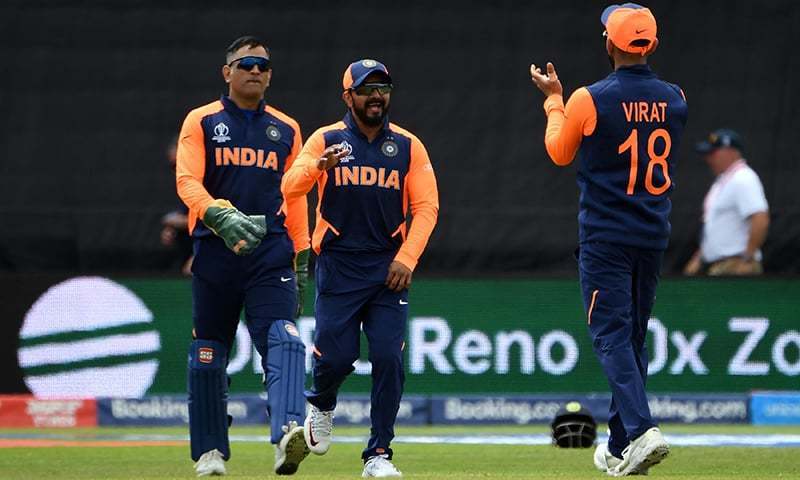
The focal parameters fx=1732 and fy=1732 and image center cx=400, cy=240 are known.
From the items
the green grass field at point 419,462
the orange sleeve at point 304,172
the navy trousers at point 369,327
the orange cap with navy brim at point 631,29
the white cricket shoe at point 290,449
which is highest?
the orange cap with navy brim at point 631,29

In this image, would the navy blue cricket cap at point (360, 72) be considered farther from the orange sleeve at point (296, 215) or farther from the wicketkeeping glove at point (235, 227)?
the wicketkeeping glove at point (235, 227)

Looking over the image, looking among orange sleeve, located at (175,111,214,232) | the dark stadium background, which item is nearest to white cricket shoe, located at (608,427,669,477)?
orange sleeve, located at (175,111,214,232)

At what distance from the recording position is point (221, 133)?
809cm

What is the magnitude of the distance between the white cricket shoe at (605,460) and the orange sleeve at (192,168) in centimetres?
217

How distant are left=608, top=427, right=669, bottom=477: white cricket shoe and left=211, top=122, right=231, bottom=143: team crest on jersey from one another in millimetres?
2344

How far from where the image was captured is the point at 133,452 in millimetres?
10070

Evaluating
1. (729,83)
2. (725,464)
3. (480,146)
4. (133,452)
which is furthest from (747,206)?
(133,452)

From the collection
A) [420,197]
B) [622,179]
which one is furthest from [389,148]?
[622,179]

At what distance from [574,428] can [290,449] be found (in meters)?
2.71

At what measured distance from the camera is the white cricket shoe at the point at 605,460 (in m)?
7.95

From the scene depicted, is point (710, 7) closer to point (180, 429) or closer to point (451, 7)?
point (451, 7)

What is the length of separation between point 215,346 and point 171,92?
16.7 ft

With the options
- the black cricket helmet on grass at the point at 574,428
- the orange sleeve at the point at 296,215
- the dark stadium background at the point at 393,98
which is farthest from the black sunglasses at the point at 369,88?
the dark stadium background at the point at 393,98

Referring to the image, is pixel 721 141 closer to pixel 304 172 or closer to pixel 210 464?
pixel 304 172
